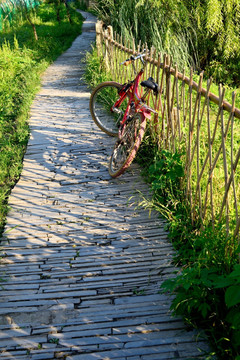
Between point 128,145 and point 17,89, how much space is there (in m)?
4.31

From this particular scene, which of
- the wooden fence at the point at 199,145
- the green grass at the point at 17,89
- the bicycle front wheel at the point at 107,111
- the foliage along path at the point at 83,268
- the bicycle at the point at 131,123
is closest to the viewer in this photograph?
the foliage along path at the point at 83,268

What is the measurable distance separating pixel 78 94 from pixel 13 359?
653 cm

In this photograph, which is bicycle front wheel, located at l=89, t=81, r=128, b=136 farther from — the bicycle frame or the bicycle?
the bicycle frame

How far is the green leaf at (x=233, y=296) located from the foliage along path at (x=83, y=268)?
48cm

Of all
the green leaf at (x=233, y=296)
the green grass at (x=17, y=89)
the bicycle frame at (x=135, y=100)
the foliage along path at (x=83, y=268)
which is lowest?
the foliage along path at (x=83, y=268)

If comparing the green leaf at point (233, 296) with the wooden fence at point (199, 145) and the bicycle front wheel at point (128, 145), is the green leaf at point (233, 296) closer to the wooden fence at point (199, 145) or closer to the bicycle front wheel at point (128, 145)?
the wooden fence at point (199, 145)

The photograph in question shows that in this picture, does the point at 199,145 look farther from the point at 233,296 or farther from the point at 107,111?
the point at 107,111


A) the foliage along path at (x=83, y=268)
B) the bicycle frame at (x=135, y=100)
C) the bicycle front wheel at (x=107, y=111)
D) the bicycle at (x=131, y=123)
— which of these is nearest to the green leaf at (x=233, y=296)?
the foliage along path at (x=83, y=268)

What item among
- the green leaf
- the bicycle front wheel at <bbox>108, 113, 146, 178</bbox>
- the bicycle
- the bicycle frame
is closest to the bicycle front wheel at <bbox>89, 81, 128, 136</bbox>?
the bicycle

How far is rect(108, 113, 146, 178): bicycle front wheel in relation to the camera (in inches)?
164

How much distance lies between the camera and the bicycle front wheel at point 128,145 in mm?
4164

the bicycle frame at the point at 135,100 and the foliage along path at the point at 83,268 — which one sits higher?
the bicycle frame at the point at 135,100

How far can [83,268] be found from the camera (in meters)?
3.21

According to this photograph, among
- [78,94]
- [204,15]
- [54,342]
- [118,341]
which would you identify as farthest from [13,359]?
[204,15]
